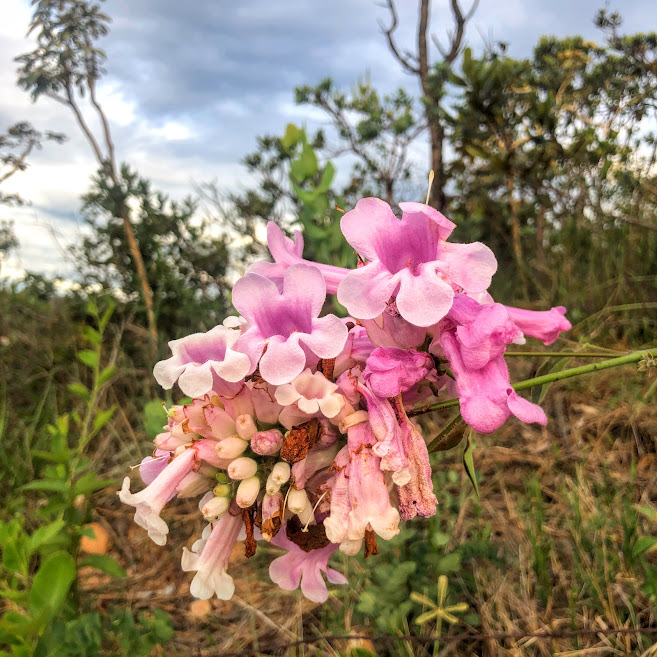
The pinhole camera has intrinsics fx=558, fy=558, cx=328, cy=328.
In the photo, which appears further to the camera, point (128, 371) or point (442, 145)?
point (442, 145)

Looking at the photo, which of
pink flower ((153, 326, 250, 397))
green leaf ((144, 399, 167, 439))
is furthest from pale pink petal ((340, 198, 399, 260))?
green leaf ((144, 399, 167, 439))

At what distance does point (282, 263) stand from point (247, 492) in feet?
1.19

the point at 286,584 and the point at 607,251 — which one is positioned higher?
the point at 607,251

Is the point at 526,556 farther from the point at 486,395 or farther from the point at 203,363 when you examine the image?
the point at 203,363

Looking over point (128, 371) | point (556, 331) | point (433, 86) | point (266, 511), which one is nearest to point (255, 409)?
point (266, 511)

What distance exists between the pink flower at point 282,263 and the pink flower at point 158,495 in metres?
0.30

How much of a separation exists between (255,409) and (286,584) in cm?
34

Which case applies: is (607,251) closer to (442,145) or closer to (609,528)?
(442,145)

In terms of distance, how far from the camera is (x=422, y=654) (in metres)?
1.55

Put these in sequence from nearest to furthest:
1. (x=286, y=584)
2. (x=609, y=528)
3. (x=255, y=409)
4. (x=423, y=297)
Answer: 1. (x=423, y=297)
2. (x=255, y=409)
3. (x=286, y=584)
4. (x=609, y=528)

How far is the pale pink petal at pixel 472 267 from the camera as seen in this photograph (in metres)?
0.72

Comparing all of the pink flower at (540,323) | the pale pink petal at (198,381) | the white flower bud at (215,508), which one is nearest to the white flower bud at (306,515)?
the white flower bud at (215,508)

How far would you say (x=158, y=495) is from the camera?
79 centimetres

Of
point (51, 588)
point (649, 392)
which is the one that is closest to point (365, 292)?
point (51, 588)
